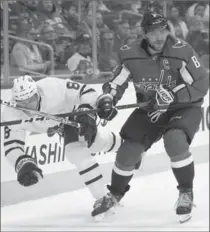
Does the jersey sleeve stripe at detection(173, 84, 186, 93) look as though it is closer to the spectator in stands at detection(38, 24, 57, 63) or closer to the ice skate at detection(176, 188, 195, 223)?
the ice skate at detection(176, 188, 195, 223)

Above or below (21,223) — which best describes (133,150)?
above

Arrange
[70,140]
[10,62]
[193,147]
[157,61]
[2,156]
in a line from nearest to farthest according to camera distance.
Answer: [157,61] → [70,140] → [10,62] → [2,156] → [193,147]

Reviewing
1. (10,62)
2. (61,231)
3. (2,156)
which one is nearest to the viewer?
(10,62)

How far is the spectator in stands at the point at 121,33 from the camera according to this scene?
651 cm

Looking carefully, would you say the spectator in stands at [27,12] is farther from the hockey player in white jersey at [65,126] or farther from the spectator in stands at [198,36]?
the spectator in stands at [198,36]

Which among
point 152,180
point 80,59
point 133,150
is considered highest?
point 80,59

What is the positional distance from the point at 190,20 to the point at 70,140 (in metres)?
2.83

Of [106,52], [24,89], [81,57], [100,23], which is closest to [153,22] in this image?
[24,89]

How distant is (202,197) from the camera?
290 inches

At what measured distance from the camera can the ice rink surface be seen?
645 cm

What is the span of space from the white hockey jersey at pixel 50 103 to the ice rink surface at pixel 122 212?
39.3 inches

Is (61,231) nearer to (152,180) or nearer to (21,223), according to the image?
(21,223)

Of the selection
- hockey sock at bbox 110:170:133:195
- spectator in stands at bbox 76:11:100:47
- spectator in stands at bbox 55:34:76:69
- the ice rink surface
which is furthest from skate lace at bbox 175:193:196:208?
spectator in stands at bbox 76:11:100:47

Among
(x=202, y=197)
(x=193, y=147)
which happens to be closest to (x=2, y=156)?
(x=202, y=197)
